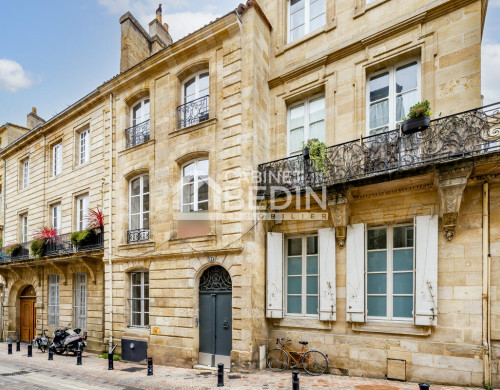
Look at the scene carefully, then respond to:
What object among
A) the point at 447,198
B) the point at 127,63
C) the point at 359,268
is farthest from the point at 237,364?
the point at 127,63

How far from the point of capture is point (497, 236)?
653cm

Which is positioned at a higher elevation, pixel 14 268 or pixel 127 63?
pixel 127 63

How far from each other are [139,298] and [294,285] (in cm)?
515

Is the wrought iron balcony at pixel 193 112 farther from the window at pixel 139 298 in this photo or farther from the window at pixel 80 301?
the window at pixel 80 301

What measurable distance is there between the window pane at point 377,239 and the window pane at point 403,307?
3.79ft

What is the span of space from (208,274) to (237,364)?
2365 mm

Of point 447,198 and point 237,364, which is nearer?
point 447,198

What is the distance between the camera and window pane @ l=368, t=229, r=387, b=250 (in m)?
7.88

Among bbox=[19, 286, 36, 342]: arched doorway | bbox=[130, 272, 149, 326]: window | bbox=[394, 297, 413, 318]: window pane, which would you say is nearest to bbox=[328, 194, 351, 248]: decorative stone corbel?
bbox=[394, 297, 413, 318]: window pane

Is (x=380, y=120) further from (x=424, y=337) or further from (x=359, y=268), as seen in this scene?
(x=424, y=337)

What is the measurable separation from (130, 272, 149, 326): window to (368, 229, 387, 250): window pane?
6812mm

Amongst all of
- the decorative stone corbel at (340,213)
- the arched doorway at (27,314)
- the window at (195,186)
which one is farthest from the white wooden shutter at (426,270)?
the arched doorway at (27,314)

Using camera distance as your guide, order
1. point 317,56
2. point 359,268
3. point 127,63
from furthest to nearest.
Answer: point 127,63, point 317,56, point 359,268

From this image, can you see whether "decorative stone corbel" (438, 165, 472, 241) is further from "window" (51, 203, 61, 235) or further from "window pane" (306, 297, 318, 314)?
"window" (51, 203, 61, 235)
